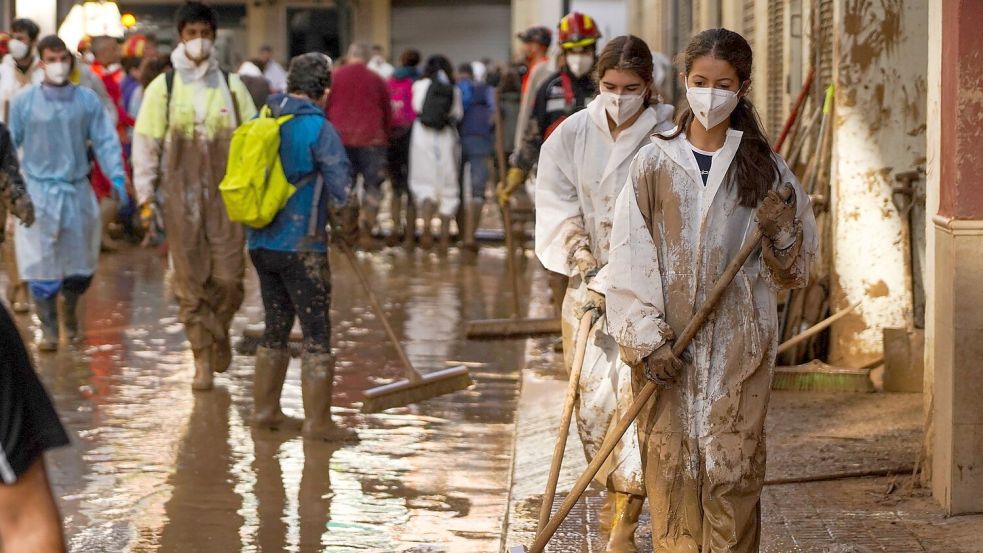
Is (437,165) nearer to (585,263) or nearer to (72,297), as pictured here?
(72,297)

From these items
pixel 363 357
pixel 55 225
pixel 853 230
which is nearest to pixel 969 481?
pixel 853 230

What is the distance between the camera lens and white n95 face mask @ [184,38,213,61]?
8.77m

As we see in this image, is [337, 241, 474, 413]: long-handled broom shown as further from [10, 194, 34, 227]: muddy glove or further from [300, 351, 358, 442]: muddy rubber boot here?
[10, 194, 34, 227]: muddy glove

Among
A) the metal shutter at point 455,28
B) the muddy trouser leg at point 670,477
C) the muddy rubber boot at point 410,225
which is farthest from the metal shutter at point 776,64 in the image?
the metal shutter at point 455,28

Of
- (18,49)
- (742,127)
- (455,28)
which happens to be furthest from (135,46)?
(455,28)

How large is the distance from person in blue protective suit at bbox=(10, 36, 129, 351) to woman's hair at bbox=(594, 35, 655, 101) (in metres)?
4.99

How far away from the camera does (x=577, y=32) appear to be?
961 cm

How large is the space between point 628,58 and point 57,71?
5.29 meters

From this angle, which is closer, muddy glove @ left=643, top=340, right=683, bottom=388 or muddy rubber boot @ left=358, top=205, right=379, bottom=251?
muddy glove @ left=643, top=340, right=683, bottom=388

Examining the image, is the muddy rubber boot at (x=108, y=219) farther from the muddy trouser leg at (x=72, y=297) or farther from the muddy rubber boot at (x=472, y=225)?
the muddy trouser leg at (x=72, y=297)

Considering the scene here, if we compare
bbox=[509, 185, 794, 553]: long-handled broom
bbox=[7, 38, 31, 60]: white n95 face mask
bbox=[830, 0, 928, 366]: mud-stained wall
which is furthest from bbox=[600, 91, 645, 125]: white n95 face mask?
bbox=[7, 38, 31, 60]: white n95 face mask

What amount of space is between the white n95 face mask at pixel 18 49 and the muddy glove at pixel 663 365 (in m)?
7.91

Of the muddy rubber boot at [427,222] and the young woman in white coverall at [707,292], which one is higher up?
the young woman in white coverall at [707,292]

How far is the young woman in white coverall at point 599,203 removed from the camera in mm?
5762
